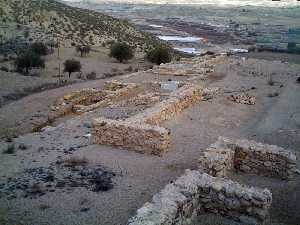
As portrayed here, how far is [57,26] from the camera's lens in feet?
164

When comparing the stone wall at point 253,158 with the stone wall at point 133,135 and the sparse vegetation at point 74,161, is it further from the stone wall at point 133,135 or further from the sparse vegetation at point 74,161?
the sparse vegetation at point 74,161

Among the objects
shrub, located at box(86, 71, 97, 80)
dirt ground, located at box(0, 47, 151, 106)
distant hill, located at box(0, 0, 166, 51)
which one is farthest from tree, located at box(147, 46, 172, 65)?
distant hill, located at box(0, 0, 166, 51)

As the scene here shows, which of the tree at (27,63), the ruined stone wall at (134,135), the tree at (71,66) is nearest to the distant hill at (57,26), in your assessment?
the tree at (27,63)

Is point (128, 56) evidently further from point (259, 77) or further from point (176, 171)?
point (176, 171)

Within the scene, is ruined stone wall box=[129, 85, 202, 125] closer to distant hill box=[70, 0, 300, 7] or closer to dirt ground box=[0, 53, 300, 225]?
dirt ground box=[0, 53, 300, 225]

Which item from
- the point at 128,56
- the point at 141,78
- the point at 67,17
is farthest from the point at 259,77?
the point at 67,17

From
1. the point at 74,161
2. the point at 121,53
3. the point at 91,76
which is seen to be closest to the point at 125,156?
the point at 74,161

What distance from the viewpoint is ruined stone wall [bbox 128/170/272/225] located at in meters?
8.30

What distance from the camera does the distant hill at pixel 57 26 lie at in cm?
4566

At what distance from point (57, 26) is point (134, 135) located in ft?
130

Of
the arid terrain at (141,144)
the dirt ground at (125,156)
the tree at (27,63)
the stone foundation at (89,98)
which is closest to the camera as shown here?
the arid terrain at (141,144)

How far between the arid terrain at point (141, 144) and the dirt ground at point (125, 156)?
3 cm

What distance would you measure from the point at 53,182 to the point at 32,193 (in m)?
0.71

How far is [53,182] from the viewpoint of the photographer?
10469mm
